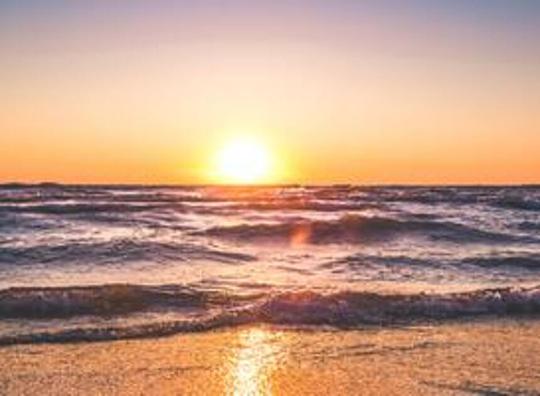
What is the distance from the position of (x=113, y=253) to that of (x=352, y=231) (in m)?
9.65

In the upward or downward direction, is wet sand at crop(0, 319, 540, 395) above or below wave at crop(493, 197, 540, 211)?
above

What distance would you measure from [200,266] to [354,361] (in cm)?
746

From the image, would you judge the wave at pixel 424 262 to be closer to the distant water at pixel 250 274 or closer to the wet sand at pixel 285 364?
the distant water at pixel 250 274

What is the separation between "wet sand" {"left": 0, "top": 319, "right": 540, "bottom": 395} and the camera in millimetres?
6129

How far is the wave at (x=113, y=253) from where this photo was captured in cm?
1487

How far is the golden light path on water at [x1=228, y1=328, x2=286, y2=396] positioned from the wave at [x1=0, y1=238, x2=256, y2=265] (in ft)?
23.2

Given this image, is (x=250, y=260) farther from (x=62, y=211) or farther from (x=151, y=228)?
(x=62, y=211)

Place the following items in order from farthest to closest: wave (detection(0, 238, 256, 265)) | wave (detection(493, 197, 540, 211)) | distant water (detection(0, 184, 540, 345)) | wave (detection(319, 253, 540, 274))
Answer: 1. wave (detection(493, 197, 540, 211))
2. wave (detection(0, 238, 256, 265))
3. wave (detection(319, 253, 540, 274))
4. distant water (detection(0, 184, 540, 345))

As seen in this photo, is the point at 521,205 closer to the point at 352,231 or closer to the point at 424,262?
the point at 352,231

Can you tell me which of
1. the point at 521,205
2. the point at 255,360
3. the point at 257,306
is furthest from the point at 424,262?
the point at 521,205

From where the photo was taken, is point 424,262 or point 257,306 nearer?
point 257,306

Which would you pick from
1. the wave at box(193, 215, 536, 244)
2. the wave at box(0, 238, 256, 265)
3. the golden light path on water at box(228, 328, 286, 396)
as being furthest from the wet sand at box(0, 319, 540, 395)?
the wave at box(193, 215, 536, 244)

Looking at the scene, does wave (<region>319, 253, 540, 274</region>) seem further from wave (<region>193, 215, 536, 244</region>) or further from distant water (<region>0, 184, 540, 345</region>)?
wave (<region>193, 215, 536, 244</region>)

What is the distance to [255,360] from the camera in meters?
7.02
